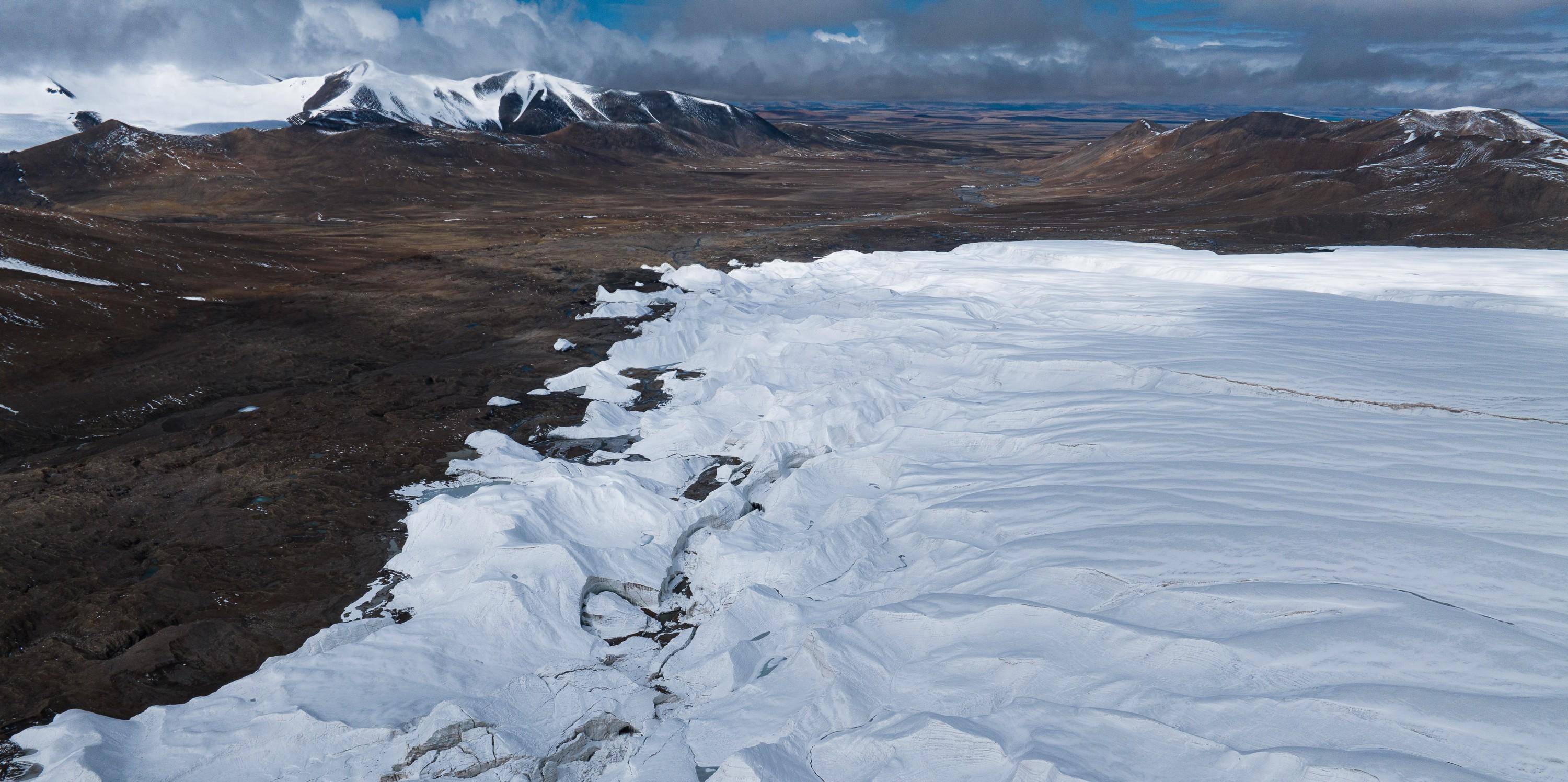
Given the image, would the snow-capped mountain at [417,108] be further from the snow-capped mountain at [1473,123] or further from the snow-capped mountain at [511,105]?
the snow-capped mountain at [1473,123]

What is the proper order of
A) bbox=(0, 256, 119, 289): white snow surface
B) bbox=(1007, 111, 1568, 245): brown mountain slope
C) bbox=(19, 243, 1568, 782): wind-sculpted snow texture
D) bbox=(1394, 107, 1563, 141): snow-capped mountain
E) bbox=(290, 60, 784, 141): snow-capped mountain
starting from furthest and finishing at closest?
bbox=(290, 60, 784, 141): snow-capped mountain → bbox=(1394, 107, 1563, 141): snow-capped mountain → bbox=(1007, 111, 1568, 245): brown mountain slope → bbox=(0, 256, 119, 289): white snow surface → bbox=(19, 243, 1568, 782): wind-sculpted snow texture

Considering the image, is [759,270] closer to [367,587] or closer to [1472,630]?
[367,587]

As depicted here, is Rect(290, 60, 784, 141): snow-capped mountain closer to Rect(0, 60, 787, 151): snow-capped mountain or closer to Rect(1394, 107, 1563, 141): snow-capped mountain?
Rect(0, 60, 787, 151): snow-capped mountain

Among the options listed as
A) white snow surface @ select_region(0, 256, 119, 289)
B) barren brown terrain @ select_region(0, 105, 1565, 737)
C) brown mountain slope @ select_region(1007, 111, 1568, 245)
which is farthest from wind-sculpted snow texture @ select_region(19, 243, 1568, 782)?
brown mountain slope @ select_region(1007, 111, 1568, 245)

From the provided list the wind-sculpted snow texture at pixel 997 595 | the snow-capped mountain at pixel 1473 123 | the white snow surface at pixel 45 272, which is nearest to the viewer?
the wind-sculpted snow texture at pixel 997 595

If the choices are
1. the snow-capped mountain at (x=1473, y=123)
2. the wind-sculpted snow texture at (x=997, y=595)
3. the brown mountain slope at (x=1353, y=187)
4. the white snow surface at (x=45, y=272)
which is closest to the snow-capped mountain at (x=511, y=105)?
the brown mountain slope at (x=1353, y=187)
